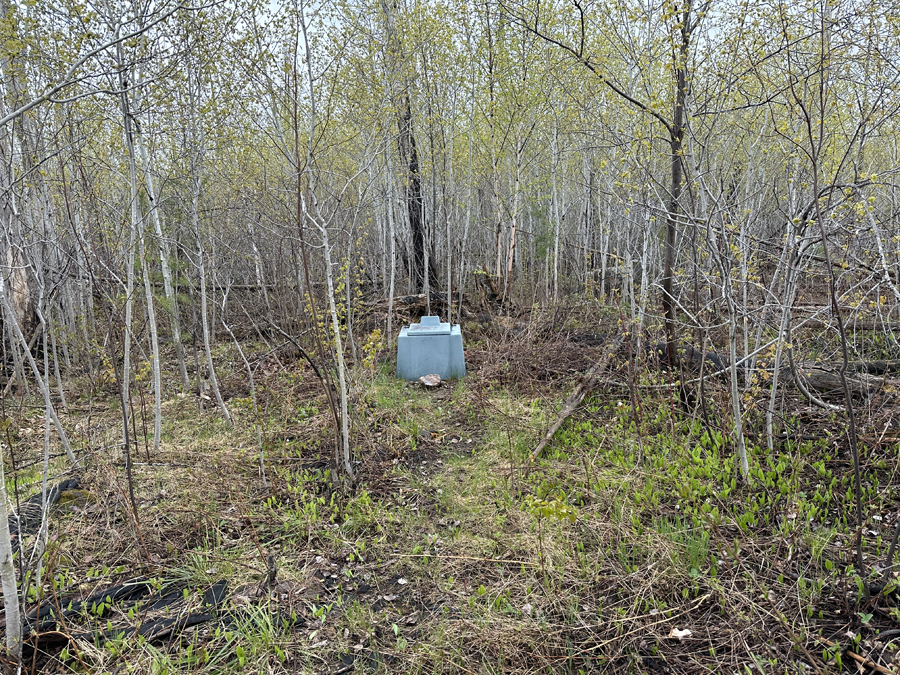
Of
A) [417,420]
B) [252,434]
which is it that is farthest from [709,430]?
[252,434]

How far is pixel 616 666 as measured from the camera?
2.11 metres

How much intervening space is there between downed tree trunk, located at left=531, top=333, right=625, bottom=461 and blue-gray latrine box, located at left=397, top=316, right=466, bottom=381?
178 centimetres

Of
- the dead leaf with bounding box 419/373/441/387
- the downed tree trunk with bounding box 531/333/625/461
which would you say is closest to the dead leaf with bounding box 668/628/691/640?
the downed tree trunk with bounding box 531/333/625/461

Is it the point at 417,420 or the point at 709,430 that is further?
the point at 417,420

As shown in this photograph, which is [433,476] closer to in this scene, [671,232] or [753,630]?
[753,630]

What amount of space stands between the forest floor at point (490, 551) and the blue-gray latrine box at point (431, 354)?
1.70 meters

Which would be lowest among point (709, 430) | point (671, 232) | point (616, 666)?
point (616, 666)

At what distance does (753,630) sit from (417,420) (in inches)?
132

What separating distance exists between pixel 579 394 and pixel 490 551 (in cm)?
234

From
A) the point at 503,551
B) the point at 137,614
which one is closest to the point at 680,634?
the point at 503,551

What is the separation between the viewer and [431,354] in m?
6.42

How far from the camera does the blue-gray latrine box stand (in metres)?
6.39

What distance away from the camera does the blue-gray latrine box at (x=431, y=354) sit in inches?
252

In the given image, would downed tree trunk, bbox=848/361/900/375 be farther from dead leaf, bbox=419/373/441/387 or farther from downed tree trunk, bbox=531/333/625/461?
dead leaf, bbox=419/373/441/387
